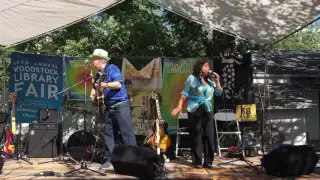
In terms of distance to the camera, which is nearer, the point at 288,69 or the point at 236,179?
the point at 236,179

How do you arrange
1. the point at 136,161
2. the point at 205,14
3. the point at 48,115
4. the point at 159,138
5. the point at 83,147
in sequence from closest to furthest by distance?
the point at 136,161, the point at 83,147, the point at 159,138, the point at 205,14, the point at 48,115

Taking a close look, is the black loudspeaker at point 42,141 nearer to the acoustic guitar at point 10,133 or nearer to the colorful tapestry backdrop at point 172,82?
the acoustic guitar at point 10,133

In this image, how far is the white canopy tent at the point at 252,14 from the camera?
6043 mm

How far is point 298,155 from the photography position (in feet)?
15.4

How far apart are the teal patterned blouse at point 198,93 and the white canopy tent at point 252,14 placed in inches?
60.8

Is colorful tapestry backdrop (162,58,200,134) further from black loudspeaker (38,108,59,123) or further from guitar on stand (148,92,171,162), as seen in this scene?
black loudspeaker (38,108,59,123)

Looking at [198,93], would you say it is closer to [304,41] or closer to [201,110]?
[201,110]

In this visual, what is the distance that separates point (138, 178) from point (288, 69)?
643 cm

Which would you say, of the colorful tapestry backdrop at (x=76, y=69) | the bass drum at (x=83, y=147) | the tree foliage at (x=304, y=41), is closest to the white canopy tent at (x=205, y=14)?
the colorful tapestry backdrop at (x=76, y=69)

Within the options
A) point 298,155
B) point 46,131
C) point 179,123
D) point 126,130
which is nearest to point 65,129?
point 46,131

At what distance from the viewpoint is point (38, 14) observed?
6.22 meters

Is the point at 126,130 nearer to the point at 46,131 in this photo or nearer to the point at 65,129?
the point at 46,131

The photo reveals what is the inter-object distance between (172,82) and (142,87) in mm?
613

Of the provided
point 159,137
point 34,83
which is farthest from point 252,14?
point 34,83
